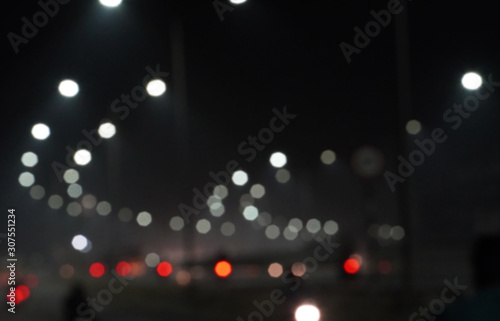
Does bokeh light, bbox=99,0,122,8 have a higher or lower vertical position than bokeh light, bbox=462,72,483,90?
lower

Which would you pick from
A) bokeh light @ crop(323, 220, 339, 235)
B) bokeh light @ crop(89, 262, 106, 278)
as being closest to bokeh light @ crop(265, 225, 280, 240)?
bokeh light @ crop(323, 220, 339, 235)

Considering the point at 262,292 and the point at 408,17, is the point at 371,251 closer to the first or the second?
the point at 262,292

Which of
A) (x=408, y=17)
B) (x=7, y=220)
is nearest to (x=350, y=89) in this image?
(x=408, y=17)

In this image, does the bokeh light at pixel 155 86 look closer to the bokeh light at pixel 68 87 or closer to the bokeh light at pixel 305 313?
the bokeh light at pixel 68 87

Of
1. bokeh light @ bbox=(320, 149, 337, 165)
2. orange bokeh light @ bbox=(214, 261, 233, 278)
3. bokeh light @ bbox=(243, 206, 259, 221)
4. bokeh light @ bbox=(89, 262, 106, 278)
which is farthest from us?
bokeh light @ bbox=(243, 206, 259, 221)

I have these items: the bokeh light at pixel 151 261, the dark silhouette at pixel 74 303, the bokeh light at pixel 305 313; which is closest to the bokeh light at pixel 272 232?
the bokeh light at pixel 151 261

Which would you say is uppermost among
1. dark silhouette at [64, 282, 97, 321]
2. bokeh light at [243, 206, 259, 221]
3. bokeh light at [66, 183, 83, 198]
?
bokeh light at [243, 206, 259, 221]

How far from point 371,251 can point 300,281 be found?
42.6 meters

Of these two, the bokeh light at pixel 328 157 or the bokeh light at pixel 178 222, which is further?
the bokeh light at pixel 328 157

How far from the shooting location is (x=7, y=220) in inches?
648

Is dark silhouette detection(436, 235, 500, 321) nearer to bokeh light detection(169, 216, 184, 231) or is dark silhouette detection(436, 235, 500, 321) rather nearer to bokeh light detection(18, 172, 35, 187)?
bokeh light detection(18, 172, 35, 187)

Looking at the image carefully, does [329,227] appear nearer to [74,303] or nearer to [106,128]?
[106,128]

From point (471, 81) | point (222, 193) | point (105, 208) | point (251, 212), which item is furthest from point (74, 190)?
point (251, 212)

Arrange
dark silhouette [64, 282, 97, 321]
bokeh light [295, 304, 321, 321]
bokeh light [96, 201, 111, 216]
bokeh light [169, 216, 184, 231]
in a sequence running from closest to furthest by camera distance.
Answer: bokeh light [295, 304, 321, 321], dark silhouette [64, 282, 97, 321], bokeh light [169, 216, 184, 231], bokeh light [96, 201, 111, 216]
